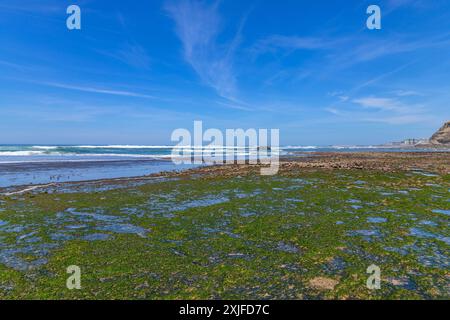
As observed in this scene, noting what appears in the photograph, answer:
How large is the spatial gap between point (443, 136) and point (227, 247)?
590 ft

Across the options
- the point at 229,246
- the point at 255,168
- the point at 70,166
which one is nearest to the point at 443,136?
the point at 255,168

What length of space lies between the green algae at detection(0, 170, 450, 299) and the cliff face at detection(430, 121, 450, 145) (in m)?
163

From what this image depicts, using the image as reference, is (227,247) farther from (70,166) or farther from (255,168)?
(70,166)

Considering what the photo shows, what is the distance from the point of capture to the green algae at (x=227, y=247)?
5898 mm

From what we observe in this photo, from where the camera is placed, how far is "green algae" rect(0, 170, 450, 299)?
232 inches

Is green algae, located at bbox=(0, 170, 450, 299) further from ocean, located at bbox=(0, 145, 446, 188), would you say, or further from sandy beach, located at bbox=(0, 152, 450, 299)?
ocean, located at bbox=(0, 145, 446, 188)

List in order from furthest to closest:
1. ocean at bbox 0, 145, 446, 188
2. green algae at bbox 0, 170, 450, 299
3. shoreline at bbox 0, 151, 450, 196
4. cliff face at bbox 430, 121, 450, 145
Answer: cliff face at bbox 430, 121, 450, 145 → ocean at bbox 0, 145, 446, 188 → shoreline at bbox 0, 151, 450, 196 → green algae at bbox 0, 170, 450, 299

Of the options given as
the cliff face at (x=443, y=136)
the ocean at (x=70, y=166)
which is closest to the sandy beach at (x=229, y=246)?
the ocean at (x=70, y=166)

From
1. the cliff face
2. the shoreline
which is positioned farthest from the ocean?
the cliff face

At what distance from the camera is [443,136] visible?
5645 inches

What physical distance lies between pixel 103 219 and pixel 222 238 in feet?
18.8
